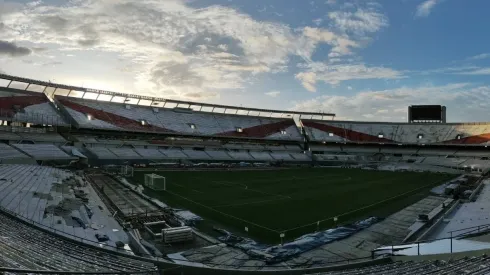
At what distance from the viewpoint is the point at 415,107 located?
73125 mm

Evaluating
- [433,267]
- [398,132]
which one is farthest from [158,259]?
[398,132]

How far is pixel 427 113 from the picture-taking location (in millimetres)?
72062

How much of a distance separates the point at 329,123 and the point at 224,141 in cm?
2603

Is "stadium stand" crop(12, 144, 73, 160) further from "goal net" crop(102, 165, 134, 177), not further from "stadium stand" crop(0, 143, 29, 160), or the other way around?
"goal net" crop(102, 165, 134, 177)

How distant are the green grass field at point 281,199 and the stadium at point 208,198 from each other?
16cm

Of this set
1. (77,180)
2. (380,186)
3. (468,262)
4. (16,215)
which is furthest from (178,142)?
(468,262)

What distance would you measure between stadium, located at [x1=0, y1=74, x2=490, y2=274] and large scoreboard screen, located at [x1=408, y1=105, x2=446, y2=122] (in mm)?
278

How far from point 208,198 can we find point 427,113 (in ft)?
200

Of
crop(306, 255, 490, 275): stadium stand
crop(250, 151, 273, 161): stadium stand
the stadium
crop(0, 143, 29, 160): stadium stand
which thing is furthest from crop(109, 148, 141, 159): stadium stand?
crop(306, 255, 490, 275): stadium stand

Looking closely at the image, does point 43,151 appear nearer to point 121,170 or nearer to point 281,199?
point 121,170

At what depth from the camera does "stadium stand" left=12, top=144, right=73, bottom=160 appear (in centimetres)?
3901

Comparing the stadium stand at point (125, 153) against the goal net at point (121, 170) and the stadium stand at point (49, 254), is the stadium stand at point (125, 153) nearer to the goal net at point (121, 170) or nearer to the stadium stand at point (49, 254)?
the goal net at point (121, 170)

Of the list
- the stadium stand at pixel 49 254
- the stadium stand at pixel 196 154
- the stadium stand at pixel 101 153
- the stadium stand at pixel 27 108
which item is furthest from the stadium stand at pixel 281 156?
the stadium stand at pixel 49 254

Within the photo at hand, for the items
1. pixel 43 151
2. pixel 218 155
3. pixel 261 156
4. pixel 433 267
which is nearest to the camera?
pixel 433 267
